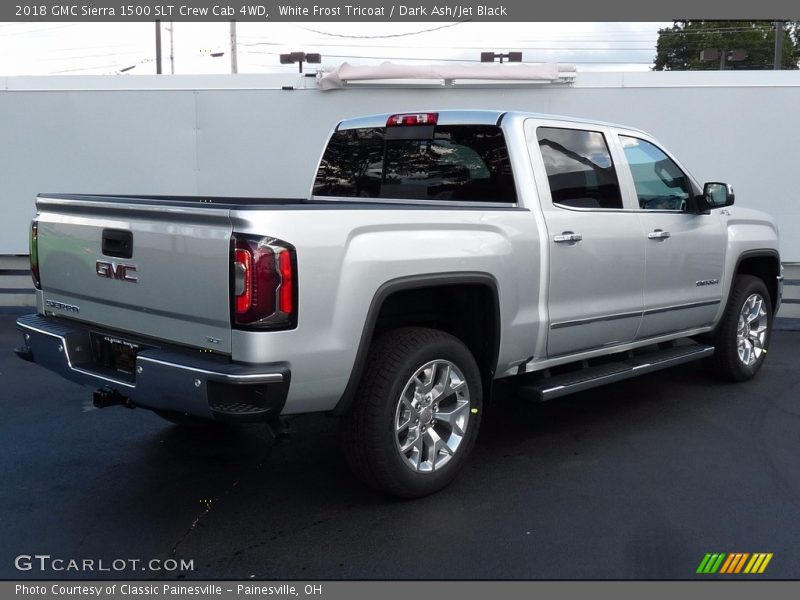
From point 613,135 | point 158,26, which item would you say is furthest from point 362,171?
point 158,26

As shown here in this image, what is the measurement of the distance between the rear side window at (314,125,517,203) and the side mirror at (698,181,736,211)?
6.27ft

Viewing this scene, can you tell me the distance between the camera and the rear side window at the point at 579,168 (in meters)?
4.91

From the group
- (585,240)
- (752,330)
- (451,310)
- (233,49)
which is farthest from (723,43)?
(451,310)

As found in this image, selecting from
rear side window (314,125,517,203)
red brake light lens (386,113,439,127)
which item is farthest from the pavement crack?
red brake light lens (386,113,439,127)

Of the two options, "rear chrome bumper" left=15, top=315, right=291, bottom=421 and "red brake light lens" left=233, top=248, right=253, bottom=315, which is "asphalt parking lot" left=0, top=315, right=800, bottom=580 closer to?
"rear chrome bumper" left=15, top=315, right=291, bottom=421

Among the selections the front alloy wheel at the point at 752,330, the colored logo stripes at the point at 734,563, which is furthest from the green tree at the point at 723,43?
the colored logo stripes at the point at 734,563

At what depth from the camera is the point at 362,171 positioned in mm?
5523

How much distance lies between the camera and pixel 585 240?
16.0 ft

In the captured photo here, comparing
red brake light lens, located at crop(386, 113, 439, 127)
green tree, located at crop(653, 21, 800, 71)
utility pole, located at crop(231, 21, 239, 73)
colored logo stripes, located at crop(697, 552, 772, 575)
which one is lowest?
colored logo stripes, located at crop(697, 552, 772, 575)

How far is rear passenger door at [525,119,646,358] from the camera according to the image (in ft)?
15.6

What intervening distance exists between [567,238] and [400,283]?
1.32m

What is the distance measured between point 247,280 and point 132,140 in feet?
27.0

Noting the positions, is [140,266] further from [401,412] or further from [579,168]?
[579,168]

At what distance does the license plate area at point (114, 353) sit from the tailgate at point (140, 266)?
65 mm
